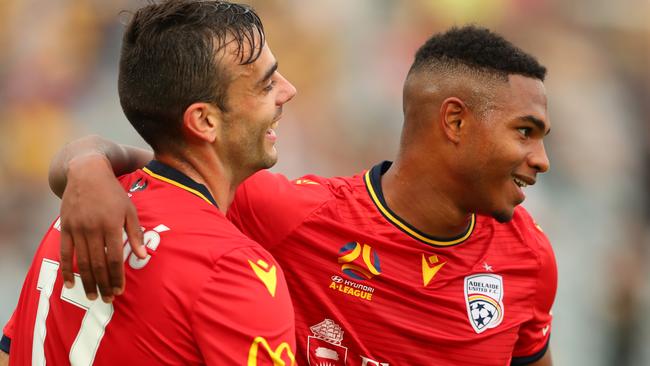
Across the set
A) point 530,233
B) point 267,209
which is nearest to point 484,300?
point 530,233

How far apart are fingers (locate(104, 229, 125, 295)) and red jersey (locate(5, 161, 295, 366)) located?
0.05 m

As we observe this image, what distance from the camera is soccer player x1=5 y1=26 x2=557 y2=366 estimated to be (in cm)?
307

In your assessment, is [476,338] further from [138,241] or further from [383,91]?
[383,91]

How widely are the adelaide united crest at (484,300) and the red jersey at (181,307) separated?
1174mm

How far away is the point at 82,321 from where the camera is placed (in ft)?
7.21

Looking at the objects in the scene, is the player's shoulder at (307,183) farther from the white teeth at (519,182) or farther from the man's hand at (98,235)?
the man's hand at (98,235)

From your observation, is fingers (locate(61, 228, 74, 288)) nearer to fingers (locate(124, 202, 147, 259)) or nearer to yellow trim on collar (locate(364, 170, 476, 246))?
fingers (locate(124, 202, 147, 259))

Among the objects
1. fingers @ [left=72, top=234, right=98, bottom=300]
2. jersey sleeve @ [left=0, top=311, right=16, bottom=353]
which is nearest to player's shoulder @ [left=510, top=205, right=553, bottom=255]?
fingers @ [left=72, top=234, right=98, bottom=300]

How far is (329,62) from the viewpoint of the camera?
22.3ft

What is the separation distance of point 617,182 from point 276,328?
5218mm

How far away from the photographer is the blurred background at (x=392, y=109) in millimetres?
6270

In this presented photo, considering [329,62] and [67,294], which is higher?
[329,62]

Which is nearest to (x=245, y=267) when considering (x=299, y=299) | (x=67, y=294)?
(x=67, y=294)

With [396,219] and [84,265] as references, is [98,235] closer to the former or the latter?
[84,265]
